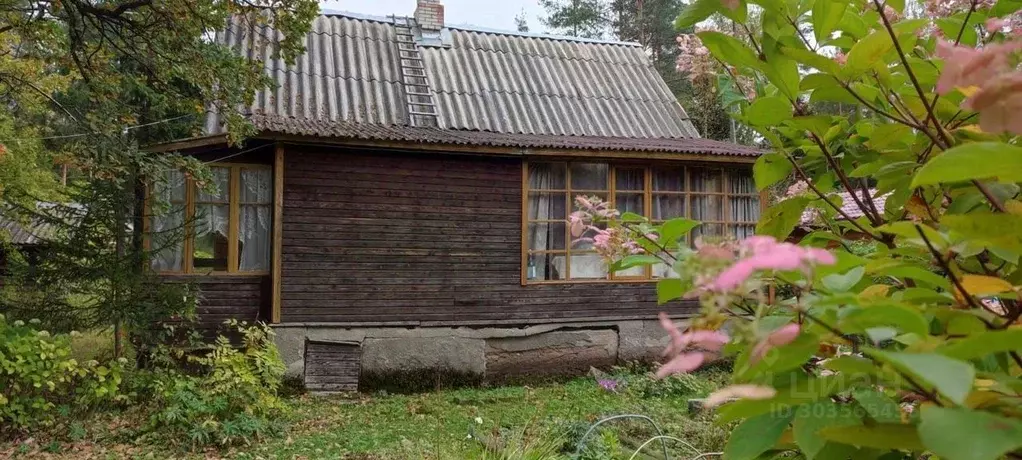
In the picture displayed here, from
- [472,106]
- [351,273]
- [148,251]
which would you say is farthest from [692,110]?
[148,251]

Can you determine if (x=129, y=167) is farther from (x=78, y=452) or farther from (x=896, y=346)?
(x=896, y=346)

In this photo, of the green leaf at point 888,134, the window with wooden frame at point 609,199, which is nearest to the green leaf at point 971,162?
the green leaf at point 888,134

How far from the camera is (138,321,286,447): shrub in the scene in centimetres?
568

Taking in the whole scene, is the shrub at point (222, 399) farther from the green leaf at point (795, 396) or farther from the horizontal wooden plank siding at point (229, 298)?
the green leaf at point (795, 396)

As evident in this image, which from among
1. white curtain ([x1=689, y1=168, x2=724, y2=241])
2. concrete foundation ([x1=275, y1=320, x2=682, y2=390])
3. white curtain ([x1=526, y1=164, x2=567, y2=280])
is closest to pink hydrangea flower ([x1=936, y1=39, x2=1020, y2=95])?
concrete foundation ([x1=275, y1=320, x2=682, y2=390])

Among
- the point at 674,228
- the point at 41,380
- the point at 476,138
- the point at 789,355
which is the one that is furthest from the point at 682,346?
the point at 476,138

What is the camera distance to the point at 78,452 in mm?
5340

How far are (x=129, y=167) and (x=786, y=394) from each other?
6.93 metres

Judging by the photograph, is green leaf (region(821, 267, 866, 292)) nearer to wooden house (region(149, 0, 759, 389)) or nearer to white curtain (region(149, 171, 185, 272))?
wooden house (region(149, 0, 759, 389))

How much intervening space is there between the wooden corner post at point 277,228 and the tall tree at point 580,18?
22.4m

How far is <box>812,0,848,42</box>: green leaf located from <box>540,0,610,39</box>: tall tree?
91.9ft

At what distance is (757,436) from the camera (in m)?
0.76

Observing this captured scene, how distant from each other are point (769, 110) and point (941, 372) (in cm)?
69

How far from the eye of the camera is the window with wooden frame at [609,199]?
29.0 feet
